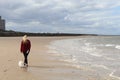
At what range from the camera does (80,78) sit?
11.0 meters

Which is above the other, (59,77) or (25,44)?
(25,44)

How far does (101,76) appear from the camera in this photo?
11555 millimetres

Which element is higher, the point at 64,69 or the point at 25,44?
the point at 25,44

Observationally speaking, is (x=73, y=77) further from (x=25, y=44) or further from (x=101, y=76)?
(x=25, y=44)

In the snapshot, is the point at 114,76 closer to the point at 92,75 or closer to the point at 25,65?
the point at 92,75

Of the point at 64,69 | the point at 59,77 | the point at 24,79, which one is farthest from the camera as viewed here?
the point at 64,69

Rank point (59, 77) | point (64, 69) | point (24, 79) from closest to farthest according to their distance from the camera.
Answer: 1. point (24, 79)
2. point (59, 77)
3. point (64, 69)

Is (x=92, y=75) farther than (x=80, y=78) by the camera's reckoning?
Yes

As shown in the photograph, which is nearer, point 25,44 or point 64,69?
point 64,69

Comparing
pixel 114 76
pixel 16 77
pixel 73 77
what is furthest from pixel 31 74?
pixel 114 76

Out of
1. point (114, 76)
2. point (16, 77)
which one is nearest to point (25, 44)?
point (16, 77)

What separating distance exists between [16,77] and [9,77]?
0.27 metres

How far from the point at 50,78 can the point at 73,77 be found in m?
0.99

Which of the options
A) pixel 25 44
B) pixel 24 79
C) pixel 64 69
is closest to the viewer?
pixel 24 79
